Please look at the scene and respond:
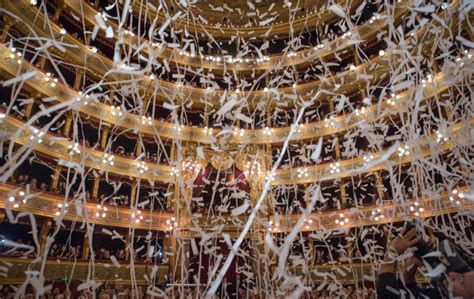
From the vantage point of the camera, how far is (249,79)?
2395 cm

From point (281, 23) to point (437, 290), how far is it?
2388 cm

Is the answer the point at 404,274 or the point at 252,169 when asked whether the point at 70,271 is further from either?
the point at 404,274

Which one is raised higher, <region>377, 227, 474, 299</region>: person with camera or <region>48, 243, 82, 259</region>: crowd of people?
<region>48, 243, 82, 259</region>: crowd of people

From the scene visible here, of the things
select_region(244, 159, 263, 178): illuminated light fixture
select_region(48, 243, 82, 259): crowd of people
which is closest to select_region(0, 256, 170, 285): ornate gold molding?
select_region(48, 243, 82, 259): crowd of people

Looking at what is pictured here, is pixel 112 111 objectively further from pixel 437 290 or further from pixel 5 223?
pixel 437 290

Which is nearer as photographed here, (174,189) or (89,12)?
(89,12)

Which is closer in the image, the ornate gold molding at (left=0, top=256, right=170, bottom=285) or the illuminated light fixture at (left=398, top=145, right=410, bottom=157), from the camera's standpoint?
the illuminated light fixture at (left=398, top=145, right=410, bottom=157)

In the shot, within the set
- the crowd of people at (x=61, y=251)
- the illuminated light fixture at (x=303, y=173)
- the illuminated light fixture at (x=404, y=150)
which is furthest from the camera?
the illuminated light fixture at (x=303, y=173)

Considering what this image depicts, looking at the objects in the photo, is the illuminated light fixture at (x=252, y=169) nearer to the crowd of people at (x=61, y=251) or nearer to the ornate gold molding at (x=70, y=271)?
the ornate gold molding at (x=70, y=271)

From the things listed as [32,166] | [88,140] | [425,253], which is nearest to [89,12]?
[88,140]

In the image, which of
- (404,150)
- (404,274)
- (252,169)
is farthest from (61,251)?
(404,274)

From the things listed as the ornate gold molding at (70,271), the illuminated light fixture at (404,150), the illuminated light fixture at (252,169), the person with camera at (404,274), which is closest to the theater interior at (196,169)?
the ornate gold molding at (70,271)

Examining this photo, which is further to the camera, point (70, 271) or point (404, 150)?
point (70, 271)

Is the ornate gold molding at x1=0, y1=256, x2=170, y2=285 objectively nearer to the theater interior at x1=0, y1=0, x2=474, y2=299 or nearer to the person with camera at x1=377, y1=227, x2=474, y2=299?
the theater interior at x1=0, y1=0, x2=474, y2=299
